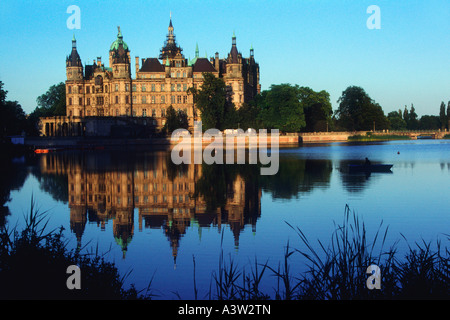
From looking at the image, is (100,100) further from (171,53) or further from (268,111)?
(268,111)

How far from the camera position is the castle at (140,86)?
341 ft

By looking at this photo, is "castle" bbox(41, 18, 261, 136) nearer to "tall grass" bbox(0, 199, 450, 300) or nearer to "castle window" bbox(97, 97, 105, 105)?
"castle window" bbox(97, 97, 105, 105)

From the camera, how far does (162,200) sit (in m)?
26.2

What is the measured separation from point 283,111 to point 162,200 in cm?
7672

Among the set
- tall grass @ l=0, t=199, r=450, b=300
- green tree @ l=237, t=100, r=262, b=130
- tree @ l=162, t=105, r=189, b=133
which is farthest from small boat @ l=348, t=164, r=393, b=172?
tree @ l=162, t=105, r=189, b=133

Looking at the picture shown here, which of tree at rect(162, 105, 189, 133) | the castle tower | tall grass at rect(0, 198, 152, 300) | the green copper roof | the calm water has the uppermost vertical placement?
the green copper roof

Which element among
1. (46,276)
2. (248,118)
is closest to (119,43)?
(248,118)

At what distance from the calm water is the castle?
63.8 metres

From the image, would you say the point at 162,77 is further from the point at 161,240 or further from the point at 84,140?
the point at 161,240

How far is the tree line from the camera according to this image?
93.4 meters

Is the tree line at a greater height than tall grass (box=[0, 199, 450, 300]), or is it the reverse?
the tree line

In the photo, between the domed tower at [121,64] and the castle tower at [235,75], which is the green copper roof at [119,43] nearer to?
the domed tower at [121,64]

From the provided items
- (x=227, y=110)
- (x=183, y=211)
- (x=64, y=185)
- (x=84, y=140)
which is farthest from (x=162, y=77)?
(x=183, y=211)
